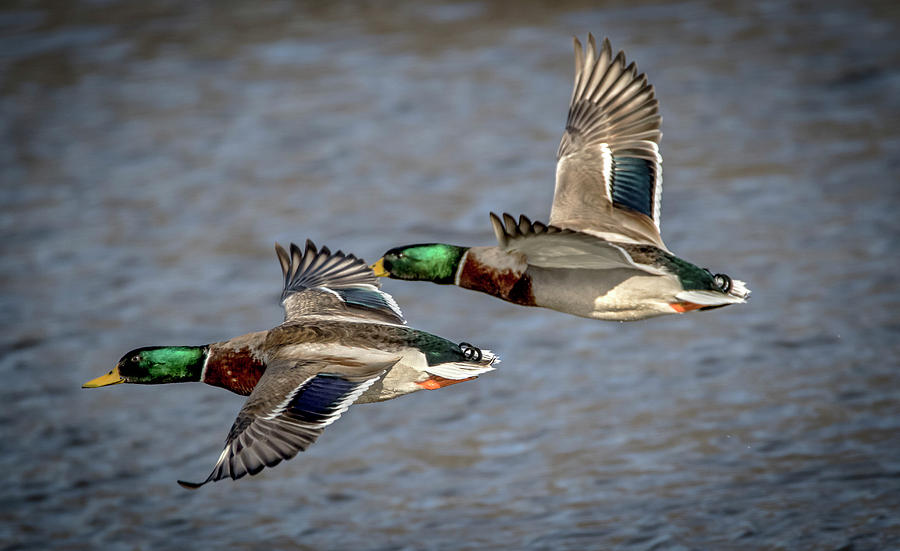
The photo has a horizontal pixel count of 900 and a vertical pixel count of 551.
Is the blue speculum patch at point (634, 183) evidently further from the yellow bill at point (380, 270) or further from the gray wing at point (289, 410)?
the gray wing at point (289, 410)

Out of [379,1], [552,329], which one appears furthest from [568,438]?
[379,1]

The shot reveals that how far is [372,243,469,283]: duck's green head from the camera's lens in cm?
848

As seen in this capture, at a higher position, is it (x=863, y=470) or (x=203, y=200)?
(x=203, y=200)

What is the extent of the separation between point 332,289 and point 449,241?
5.67m

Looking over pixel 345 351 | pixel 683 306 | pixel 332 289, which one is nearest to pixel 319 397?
pixel 345 351

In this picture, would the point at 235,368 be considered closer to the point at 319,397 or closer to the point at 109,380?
the point at 109,380

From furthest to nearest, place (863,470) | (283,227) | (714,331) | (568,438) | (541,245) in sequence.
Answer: (283,227) → (714,331) → (568,438) → (863,470) → (541,245)

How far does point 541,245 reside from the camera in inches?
302

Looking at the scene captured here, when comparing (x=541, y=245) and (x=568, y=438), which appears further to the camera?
Result: (x=568, y=438)

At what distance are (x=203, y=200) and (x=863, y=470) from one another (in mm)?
8151

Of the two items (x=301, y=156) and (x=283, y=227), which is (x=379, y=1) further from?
(x=283, y=227)

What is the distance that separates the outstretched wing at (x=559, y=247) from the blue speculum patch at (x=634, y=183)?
2.31ft

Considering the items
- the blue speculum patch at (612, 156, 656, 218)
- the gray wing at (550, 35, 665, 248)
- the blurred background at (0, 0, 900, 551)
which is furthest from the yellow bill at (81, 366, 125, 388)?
the blue speculum patch at (612, 156, 656, 218)

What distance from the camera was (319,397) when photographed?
7.21m
